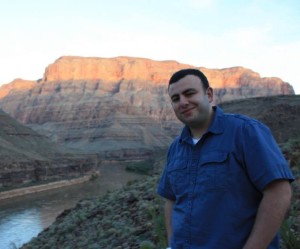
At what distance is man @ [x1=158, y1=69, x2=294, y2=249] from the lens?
7.55 feet

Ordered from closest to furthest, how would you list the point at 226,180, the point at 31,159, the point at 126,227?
the point at 226,180 < the point at 126,227 < the point at 31,159

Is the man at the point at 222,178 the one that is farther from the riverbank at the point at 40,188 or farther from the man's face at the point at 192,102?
the riverbank at the point at 40,188

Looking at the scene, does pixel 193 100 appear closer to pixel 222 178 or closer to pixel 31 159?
pixel 222 178

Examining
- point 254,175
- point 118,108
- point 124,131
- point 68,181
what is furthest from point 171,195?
point 118,108

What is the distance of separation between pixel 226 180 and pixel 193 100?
20.8 inches

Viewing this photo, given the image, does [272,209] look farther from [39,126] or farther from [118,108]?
[39,126]

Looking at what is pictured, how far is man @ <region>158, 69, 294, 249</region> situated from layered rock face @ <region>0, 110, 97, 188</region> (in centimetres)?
3697

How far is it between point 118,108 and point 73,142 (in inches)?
621

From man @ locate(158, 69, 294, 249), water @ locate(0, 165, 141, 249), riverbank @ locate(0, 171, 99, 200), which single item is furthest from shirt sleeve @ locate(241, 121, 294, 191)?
riverbank @ locate(0, 171, 99, 200)

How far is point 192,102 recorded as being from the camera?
2.66m

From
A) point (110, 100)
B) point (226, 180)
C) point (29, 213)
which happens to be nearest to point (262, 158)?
point (226, 180)

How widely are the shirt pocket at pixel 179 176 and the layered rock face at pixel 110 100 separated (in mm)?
82964

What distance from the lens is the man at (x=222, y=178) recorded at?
2.30 meters

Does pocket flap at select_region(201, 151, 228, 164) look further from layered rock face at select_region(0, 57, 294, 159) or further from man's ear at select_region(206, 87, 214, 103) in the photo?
layered rock face at select_region(0, 57, 294, 159)
